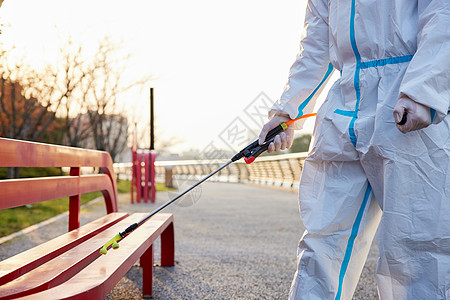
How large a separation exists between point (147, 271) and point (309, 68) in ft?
5.16

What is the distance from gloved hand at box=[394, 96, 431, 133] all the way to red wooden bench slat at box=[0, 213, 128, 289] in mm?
1363

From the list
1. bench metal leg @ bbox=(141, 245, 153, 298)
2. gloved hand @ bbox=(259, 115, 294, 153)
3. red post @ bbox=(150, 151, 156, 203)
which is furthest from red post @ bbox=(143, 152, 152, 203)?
gloved hand @ bbox=(259, 115, 294, 153)

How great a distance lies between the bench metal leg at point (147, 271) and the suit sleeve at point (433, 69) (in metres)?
1.82

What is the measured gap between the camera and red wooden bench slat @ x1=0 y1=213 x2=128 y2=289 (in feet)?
5.47

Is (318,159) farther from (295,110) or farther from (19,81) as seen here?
(19,81)

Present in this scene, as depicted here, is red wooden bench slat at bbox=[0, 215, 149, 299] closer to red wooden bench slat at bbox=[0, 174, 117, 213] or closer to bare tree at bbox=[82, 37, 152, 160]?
red wooden bench slat at bbox=[0, 174, 117, 213]

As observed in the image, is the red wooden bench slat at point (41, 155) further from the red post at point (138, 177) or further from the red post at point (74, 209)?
the red post at point (138, 177)

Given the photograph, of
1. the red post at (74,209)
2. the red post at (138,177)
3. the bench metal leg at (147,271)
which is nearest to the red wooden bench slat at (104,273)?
the bench metal leg at (147,271)

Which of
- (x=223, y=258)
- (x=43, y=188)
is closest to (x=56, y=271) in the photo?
(x=43, y=188)

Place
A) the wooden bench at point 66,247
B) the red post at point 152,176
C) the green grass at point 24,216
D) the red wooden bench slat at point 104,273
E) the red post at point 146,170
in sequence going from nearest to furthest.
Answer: the red wooden bench slat at point 104,273 → the wooden bench at point 66,247 → the green grass at point 24,216 → the red post at point 146,170 → the red post at point 152,176

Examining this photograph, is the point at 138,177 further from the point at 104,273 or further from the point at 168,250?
the point at 104,273

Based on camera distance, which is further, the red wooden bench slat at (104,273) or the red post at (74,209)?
the red post at (74,209)

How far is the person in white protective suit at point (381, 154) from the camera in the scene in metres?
1.52

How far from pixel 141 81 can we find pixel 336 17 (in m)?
14.8
